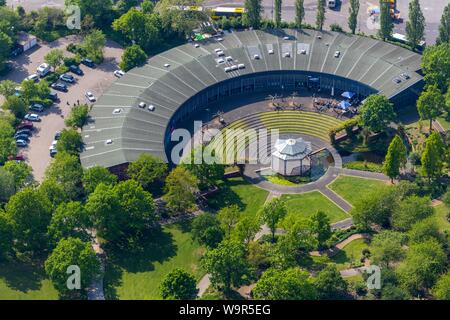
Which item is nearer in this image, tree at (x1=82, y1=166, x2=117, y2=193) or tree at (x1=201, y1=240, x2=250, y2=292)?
tree at (x1=201, y1=240, x2=250, y2=292)

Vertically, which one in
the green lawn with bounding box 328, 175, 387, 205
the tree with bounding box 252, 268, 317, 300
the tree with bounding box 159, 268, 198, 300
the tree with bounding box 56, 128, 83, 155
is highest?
the tree with bounding box 56, 128, 83, 155

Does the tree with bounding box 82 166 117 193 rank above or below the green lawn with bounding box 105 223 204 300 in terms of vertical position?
above

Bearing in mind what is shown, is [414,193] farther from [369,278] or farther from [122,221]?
[122,221]

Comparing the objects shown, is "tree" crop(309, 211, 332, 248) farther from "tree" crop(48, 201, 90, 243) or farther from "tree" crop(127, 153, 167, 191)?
"tree" crop(48, 201, 90, 243)

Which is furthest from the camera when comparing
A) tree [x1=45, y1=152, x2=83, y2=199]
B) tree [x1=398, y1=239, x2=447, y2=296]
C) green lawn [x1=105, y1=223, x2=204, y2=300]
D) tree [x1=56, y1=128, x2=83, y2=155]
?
tree [x1=56, y1=128, x2=83, y2=155]

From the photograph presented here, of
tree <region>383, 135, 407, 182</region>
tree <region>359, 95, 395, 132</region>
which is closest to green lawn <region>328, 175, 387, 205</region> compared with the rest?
tree <region>383, 135, 407, 182</region>

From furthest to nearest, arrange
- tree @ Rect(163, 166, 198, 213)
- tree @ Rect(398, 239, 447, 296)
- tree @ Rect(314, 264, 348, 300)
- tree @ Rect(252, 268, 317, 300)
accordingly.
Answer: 1. tree @ Rect(163, 166, 198, 213)
2. tree @ Rect(398, 239, 447, 296)
3. tree @ Rect(314, 264, 348, 300)
4. tree @ Rect(252, 268, 317, 300)
